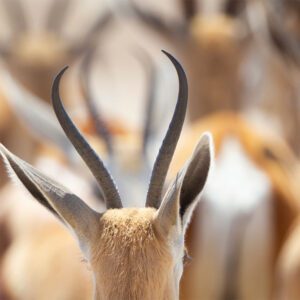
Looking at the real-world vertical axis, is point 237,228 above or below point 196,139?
below

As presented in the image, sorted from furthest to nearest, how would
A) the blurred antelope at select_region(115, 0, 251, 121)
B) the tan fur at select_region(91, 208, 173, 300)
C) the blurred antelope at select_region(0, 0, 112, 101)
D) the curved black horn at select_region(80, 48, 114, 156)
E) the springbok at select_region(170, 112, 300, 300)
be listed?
the blurred antelope at select_region(0, 0, 112, 101) < the blurred antelope at select_region(115, 0, 251, 121) < the curved black horn at select_region(80, 48, 114, 156) < the springbok at select_region(170, 112, 300, 300) < the tan fur at select_region(91, 208, 173, 300)

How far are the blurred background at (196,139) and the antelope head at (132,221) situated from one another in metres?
1.65

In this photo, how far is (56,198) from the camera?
3811 millimetres

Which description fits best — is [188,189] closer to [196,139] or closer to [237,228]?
[237,228]

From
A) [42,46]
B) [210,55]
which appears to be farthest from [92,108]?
[42,46]

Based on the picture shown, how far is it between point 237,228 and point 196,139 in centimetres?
77

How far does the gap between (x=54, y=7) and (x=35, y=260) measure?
4901 mm

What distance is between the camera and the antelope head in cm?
380

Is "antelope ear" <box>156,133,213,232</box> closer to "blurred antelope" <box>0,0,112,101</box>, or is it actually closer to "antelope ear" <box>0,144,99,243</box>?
"antelope ear" <box>0,144,99,243</box>

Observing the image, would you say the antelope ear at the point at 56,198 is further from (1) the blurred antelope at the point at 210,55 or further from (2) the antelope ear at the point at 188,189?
(1) the blurred antelope at the point at 210,55

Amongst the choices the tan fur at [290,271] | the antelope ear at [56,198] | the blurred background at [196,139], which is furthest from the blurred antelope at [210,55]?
the antelope ear at [56,198]

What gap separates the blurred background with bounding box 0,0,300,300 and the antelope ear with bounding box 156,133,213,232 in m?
1.65

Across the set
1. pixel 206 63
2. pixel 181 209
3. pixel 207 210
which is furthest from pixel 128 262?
pixel 206 63

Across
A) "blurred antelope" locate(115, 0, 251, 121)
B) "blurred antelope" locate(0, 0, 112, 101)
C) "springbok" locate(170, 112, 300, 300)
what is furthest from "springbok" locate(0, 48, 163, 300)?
"blurred antelope" locate(0, 0, 112, 101)
